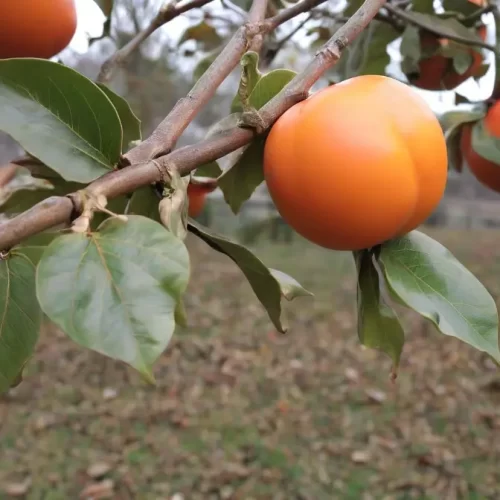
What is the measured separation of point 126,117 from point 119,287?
0.27 meters

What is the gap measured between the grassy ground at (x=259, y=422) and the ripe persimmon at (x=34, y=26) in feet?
6.44

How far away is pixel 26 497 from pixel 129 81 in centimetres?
366

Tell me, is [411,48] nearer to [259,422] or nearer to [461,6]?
[461,6]

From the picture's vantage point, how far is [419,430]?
262 cm

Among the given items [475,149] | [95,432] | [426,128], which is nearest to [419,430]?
[95,432]

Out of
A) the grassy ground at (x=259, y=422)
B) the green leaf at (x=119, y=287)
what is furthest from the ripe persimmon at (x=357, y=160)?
the grassy ground at (x=259, y=422)

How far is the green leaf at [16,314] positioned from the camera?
0.44m

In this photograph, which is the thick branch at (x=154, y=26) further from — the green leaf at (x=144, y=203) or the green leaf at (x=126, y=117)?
the green leaf at (x=144, y=203)

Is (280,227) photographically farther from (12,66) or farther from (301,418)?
(301,418)

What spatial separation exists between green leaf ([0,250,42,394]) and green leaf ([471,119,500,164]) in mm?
526

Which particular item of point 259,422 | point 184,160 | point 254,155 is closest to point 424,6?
point 254,155

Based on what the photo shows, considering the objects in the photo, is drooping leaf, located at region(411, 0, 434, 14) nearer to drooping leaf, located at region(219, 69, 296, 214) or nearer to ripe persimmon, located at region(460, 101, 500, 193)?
ripe persimmon, located at region(460, 101, 500, 193)

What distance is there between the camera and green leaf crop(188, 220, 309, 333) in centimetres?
45

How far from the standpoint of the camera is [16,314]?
450mm
